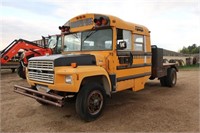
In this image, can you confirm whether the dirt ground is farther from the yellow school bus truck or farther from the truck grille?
the truck grille

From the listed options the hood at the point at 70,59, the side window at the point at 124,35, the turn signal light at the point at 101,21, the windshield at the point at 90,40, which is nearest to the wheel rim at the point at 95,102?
the hood at the point at 70,59

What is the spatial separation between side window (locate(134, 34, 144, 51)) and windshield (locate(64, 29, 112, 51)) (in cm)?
127

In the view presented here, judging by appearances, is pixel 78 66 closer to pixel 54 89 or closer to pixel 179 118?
pixel 54 89

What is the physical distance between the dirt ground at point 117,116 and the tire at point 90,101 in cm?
18

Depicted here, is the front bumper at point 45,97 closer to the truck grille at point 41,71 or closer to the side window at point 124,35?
the truck grille at point 41,71

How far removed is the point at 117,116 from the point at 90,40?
222cm

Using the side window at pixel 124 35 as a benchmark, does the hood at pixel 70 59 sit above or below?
below

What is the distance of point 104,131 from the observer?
4.13 metres

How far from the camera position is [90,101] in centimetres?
469

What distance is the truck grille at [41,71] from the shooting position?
4.45 metres

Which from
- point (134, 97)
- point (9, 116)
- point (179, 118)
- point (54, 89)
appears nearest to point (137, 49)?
point (134, 97)

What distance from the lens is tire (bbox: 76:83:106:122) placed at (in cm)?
444

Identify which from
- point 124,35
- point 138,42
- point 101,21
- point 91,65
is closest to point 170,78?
point 138,42

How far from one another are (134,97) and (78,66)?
3139mm
